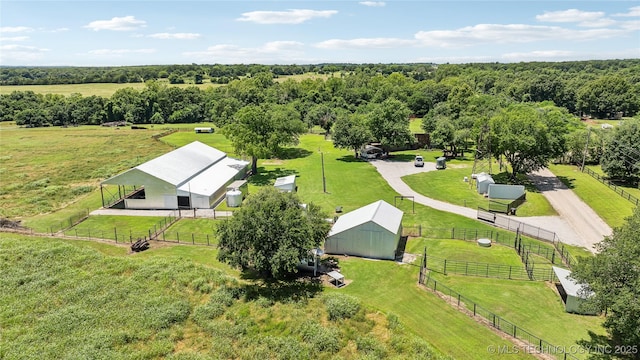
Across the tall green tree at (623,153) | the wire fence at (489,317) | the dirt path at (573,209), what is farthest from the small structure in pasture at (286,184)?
the tall green tree at (623,153)

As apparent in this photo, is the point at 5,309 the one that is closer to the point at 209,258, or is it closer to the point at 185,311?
the point at 185,311

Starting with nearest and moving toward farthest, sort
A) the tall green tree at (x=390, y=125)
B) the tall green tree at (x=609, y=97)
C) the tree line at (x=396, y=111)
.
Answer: the tree line at (x=396, y=111) < the tall green tree at (x=390, y=125) < the tall green tree at (x=609, y=97)

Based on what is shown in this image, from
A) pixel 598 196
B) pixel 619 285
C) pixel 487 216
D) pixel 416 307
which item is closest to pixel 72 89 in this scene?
pixel 487 216

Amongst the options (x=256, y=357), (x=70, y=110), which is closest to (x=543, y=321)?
(x=256, y=357)

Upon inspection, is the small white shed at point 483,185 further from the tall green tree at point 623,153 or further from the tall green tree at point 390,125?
the tall green tree at point 390,125

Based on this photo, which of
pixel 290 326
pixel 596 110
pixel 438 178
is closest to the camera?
pixel 290 326

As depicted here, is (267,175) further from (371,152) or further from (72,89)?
(72,89)
